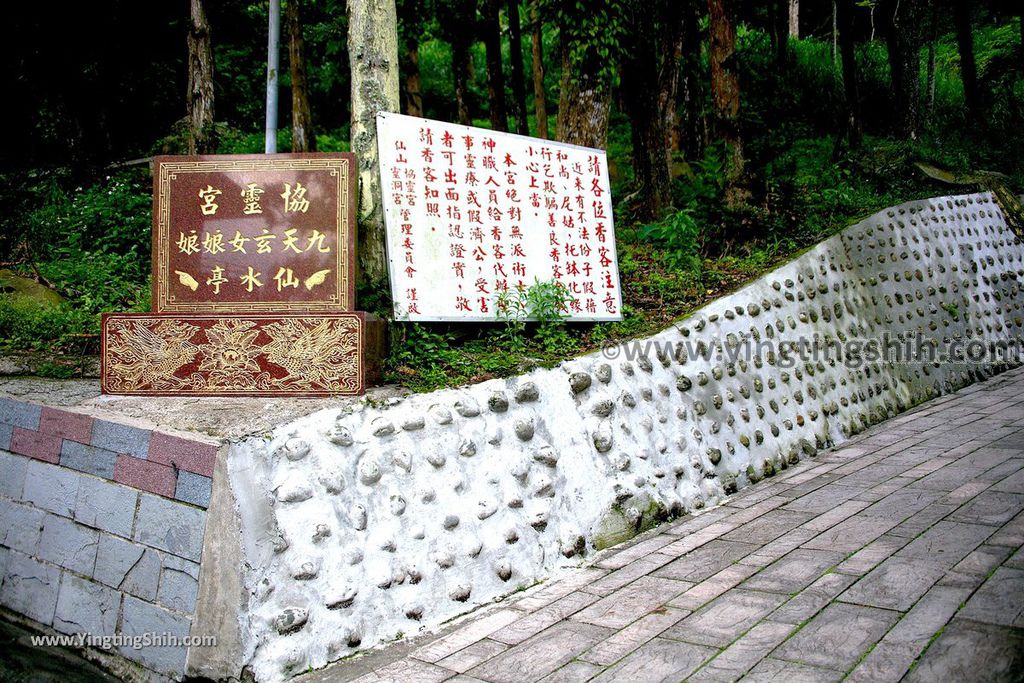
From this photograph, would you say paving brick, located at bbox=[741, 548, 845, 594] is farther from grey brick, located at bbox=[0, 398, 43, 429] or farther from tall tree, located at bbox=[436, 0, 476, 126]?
tall tree, located at bbox=[436, 0, 476, 126]

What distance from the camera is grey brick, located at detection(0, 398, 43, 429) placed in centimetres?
469

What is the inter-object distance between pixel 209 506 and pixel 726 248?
20.8 ft

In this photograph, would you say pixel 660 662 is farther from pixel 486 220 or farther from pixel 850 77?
pixel 850 77

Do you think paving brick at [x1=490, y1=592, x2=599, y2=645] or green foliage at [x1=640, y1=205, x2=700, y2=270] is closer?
paving brick at [x1=490, y1=592, x2=599, y2=645]

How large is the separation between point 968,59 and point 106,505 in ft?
58.1

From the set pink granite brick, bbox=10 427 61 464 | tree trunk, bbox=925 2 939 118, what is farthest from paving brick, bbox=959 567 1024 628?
tree trunk, bbox=925 2 939 118

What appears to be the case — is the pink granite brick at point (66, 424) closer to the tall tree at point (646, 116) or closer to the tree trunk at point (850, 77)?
the tall tree at point (646, 116)

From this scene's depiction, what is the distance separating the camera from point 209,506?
12.7ft

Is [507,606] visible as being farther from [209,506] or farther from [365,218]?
[365,218]

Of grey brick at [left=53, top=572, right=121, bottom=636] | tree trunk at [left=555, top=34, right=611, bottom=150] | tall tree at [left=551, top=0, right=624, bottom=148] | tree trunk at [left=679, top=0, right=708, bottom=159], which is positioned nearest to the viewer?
grey brick at [left=53, top=572, right=121, bottom=636]

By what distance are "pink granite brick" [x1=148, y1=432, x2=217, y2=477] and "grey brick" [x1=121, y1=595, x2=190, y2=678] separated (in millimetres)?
696

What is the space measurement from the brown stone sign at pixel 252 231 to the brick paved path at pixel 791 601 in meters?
2.18

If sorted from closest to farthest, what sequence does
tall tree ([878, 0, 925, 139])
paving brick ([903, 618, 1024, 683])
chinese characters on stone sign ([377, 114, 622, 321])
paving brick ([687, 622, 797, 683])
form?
paving brick ([903, 618, 1024, 683]), paving brick ([687, 622, 797, 683]), chinese characters on stone sign ([377, 114, 622, 321]), tall tree ([878, 0, 925, 139])

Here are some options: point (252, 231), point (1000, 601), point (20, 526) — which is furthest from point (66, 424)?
point (1000, 601)
